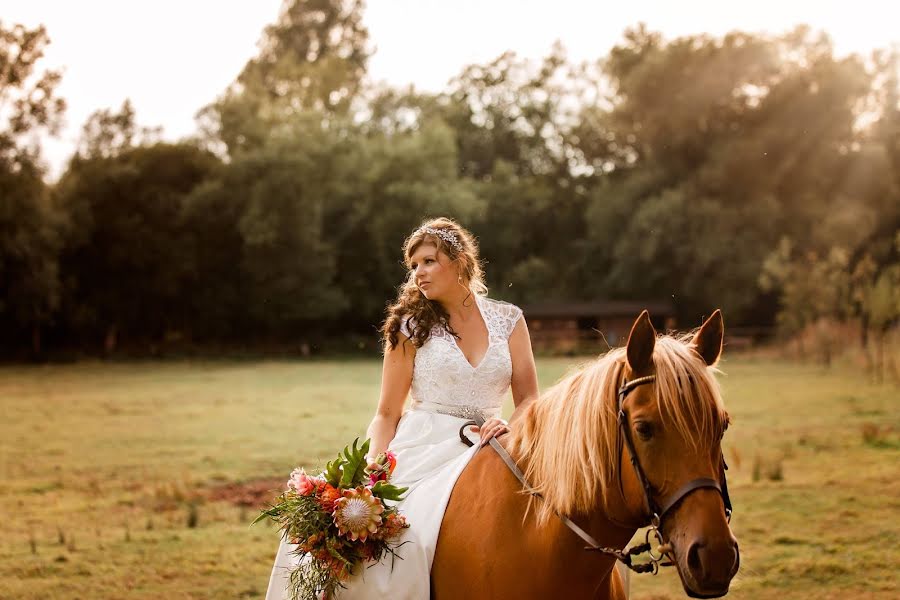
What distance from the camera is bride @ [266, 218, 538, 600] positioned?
3961mm

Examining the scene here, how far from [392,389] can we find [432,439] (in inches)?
11.8

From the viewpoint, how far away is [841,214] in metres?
48.4

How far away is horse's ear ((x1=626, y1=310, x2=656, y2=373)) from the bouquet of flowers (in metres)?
1.21

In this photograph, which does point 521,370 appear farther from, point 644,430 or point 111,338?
point 111,338

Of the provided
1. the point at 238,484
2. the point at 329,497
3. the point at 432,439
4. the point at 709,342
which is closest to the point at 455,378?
the point at 432,439

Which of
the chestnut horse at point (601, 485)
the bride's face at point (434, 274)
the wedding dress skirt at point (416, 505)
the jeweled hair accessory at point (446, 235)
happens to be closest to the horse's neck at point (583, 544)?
the chestnut horse at point (601, 485)

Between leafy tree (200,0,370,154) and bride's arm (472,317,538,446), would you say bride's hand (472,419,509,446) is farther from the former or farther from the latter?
leafy tree (200,0,370,154)

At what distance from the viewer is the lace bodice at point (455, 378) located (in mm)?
4129

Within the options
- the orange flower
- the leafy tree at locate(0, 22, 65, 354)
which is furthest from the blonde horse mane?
the leafy tree at locate(0, 22, 65, 354)

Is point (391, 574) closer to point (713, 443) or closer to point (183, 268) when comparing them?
point (713, 443)

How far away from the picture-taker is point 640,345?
287 cm

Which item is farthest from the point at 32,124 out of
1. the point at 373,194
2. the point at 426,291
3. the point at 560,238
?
the point at 426,291

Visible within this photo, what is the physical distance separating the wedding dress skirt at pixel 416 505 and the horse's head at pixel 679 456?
933mm

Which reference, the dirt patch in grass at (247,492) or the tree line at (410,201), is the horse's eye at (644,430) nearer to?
the dirt patch in grass at (247,492)
